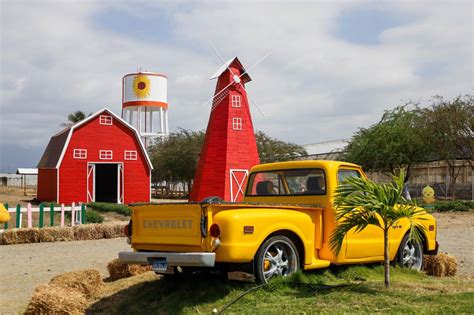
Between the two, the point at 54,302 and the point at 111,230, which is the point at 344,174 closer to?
the point at 54,302

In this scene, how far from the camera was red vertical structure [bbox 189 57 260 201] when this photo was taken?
30438 mm

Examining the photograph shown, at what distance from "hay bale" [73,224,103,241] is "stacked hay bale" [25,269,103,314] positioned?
10.0m

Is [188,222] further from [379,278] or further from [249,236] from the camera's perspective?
[379,278]

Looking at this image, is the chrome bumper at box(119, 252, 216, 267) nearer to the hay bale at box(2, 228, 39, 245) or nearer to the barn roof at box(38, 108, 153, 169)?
the hay bale at box(2, 228, 39, 245)

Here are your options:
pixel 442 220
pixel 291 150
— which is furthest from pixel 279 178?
pixel 291 150

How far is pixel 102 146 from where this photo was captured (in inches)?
1369

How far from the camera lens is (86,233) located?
18984 millimetres

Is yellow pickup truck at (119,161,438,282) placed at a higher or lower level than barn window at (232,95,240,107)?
lower

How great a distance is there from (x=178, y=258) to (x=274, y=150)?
167 feet

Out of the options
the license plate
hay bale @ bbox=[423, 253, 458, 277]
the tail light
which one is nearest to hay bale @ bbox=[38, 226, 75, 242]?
the license plate

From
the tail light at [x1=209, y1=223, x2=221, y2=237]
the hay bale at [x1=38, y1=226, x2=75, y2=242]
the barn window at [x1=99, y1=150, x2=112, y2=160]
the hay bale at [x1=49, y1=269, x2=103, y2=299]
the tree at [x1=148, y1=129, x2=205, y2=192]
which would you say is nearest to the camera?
the tail light at [x1=209, y1=223, x2=221, y2=237]

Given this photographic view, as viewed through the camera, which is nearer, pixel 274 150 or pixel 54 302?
pixel 54 302

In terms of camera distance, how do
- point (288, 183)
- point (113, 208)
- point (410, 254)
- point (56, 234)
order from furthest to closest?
point (113, 208)
point (56, 234)
point (410, 254)
point (288, 183)

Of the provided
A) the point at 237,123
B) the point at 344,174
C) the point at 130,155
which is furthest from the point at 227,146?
the point at 344,174
